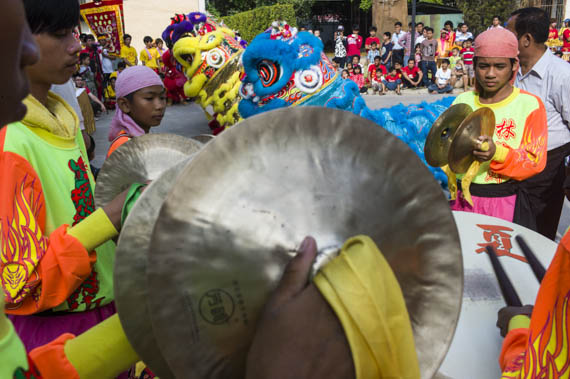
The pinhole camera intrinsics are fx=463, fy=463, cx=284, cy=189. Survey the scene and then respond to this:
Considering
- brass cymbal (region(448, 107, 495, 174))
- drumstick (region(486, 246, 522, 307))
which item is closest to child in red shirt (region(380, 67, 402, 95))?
brass cymbal (region(448, 107, 495, 174))

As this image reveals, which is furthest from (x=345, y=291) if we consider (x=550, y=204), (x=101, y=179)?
(x=550, y=204)

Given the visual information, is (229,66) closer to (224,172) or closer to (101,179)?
(101,179)

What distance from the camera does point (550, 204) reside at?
310 cm

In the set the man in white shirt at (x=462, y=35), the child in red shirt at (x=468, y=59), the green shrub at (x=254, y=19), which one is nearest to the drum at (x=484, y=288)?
the child in red shirt at (x=468, y=59)

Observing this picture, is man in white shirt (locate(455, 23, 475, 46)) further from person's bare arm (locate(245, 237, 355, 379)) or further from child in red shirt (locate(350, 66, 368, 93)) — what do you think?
person's bare arm (locate(245, 237, 355, 379))

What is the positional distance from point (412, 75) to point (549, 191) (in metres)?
11.5

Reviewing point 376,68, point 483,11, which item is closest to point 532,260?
point 376,68

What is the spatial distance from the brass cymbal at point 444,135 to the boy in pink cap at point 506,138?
159mm

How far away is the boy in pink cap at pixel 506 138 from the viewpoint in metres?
2.60

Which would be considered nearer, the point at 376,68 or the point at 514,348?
the point at 514,348

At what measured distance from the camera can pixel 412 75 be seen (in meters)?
13.8

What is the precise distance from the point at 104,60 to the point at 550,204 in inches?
492

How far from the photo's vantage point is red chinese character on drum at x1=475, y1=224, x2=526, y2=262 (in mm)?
1922

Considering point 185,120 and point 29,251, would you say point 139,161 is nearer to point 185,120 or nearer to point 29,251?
point 29,251
